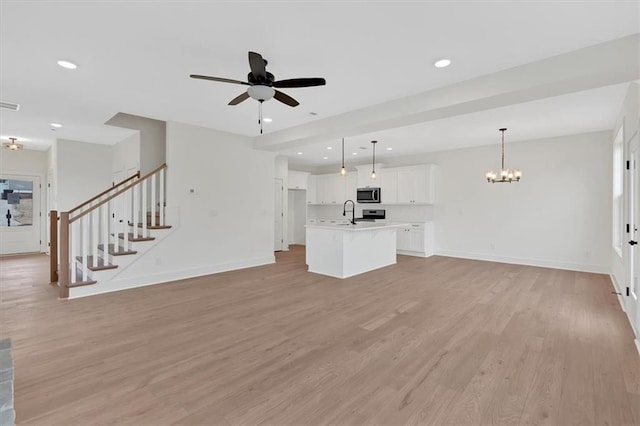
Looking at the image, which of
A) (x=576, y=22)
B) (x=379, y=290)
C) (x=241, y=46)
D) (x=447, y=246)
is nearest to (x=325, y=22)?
(x=241, y=46)

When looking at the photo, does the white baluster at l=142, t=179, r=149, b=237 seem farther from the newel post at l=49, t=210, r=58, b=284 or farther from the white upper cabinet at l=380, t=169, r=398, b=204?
the white upper cabinet at l=380, t=169, r=398, b=204

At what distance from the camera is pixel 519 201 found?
689 centimetres

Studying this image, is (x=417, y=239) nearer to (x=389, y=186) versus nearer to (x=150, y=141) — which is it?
(x=389, y=186)

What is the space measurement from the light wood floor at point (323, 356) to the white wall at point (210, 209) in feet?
2.49

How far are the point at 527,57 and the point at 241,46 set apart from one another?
9.28ft

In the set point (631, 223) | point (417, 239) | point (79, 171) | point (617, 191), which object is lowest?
point (417, 239)

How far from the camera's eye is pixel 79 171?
24.5ft

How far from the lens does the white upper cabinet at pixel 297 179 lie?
9.95m

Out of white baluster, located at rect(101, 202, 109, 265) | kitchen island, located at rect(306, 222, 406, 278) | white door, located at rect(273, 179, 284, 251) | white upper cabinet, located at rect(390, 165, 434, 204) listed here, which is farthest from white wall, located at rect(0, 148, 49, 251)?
white upper cabinet, located at rect(390, 165, 434, 204)

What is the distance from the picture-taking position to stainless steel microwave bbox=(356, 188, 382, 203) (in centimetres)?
902

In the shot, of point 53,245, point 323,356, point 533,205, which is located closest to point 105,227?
point 53,245

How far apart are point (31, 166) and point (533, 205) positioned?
12.7 meters

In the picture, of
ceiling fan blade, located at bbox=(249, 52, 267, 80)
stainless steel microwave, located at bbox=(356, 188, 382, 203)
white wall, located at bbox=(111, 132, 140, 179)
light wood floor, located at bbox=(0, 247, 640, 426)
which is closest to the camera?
light wood floor, located at bbox=(0, 247, 640, 426)

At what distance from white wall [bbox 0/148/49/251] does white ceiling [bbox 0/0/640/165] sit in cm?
464
